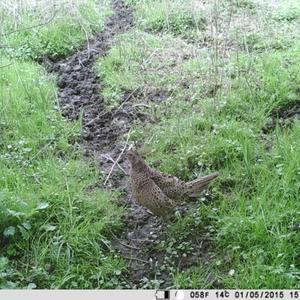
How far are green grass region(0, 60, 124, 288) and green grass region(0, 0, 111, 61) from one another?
81 cm

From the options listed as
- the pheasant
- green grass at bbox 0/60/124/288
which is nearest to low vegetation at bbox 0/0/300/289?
green grass at bbox 0/60/124/288

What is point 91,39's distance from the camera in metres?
4.35

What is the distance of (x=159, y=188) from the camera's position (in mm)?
2543

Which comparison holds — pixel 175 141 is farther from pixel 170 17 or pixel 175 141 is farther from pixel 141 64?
pixel 170 17

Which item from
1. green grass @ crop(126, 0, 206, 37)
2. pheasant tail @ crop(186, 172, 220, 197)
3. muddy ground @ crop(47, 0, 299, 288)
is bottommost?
muddy ground @ crop(47, 0, 299, 288)

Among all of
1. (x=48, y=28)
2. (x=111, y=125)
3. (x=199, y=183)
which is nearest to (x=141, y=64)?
(x=111, y=125)

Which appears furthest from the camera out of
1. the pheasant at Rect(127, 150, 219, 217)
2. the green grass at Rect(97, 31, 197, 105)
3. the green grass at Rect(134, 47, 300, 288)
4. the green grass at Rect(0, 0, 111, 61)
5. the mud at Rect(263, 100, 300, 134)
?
the green grass at Rect(0, 0, 111, 61)

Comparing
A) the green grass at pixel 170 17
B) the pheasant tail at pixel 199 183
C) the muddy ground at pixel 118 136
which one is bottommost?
the muddy ground at pixel 118 136

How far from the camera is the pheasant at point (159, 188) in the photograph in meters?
2.53

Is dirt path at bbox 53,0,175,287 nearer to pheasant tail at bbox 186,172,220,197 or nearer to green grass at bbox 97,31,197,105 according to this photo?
green grass at bbox 97,31,197,105

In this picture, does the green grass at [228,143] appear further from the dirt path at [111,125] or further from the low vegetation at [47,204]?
the low vegetation at [47,204]

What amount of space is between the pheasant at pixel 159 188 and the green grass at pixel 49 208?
195 millimetres

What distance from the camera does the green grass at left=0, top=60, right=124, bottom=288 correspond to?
7.64 feet

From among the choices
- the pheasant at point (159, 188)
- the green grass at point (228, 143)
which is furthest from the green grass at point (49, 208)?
the green grass at point (228, 143)
